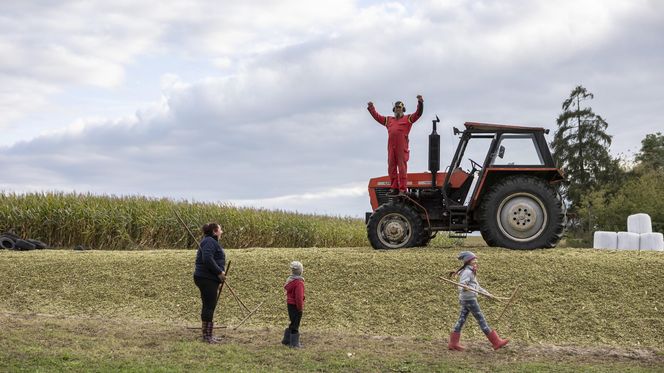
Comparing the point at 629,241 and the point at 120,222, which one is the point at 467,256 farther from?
the point at 120,222

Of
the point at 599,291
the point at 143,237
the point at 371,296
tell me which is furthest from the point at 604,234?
the point at 143,237

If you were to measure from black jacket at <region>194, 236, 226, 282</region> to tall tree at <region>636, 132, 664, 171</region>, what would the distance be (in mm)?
41012

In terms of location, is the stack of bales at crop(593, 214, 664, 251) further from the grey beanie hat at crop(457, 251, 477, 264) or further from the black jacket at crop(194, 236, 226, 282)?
the black jacket at crop(194, 236, 226, 282)

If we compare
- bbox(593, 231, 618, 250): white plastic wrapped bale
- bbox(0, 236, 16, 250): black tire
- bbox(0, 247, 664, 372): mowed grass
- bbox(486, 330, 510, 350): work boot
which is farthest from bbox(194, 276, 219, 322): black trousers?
bbox(593, 231, 618, 250): white plastic wrapped bale

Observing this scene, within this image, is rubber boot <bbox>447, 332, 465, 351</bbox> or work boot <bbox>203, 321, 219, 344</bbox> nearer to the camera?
rubber boot <bbox>447, 332, 465, 351</bbox>

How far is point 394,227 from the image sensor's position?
15727 mm

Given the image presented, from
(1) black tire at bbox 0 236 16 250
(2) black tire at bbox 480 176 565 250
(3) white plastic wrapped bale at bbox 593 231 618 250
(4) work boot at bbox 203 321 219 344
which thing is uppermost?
(2) black tire at bbox 480 176 565 250

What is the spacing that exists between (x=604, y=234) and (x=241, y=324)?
43.4ft

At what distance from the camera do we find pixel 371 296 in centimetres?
1329

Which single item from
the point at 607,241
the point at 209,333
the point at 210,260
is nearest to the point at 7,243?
the point at 209,333

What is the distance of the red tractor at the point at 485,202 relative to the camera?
597 inches

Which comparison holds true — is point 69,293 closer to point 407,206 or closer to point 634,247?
point 407,206

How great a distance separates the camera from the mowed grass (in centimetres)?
1034

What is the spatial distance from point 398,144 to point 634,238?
9197 millimetres
